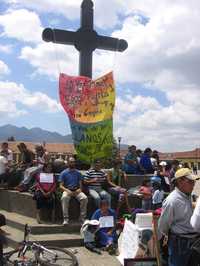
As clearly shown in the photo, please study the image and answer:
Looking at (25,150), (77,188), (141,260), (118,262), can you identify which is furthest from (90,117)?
(141,260)

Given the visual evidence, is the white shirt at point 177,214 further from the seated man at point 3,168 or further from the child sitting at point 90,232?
the seated man at point 3,168

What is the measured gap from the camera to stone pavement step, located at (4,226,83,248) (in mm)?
10067

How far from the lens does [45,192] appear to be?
11570 millimetres

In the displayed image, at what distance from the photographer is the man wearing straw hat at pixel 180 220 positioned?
5.76 metres

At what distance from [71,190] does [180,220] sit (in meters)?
5.99

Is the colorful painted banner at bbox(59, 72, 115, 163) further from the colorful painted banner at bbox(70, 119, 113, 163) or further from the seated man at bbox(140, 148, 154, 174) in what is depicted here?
the seated man at bbox(140, 148, 154, 174)

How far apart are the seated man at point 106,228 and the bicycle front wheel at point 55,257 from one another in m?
1.46

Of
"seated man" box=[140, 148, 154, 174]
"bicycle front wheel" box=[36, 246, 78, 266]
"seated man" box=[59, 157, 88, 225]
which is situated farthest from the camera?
"seated man" box=[140, 148, 154, 174]

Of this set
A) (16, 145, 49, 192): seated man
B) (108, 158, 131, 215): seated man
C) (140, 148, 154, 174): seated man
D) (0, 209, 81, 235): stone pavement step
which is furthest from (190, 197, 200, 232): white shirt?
(140, 148, 154, 174): seated man

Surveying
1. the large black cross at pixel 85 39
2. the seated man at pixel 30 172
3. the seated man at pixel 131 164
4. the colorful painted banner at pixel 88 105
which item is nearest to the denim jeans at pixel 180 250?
the seated man at pixel 30 172

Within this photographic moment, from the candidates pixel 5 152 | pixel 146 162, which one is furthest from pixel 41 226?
pixel 146 162

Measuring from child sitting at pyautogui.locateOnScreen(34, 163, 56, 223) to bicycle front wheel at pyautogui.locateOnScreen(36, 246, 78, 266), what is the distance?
301cm

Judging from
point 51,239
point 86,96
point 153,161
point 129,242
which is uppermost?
point 86,96

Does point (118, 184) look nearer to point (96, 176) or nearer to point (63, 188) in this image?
point (96, 176)
